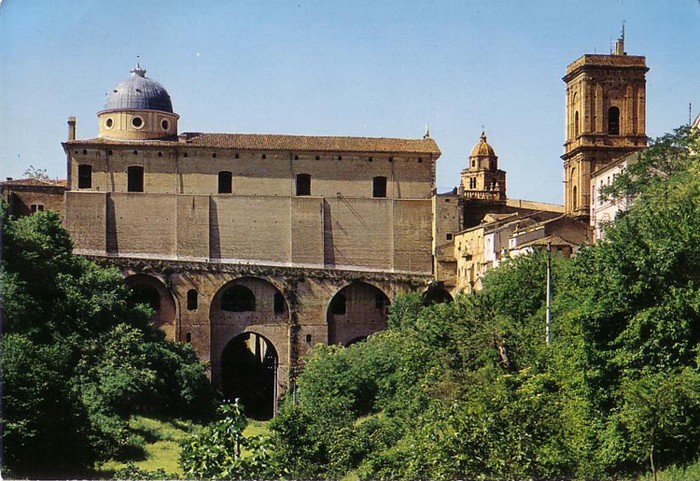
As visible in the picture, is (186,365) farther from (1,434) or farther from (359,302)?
(1,434)

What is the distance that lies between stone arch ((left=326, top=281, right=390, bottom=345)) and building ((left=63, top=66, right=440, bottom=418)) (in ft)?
0.16

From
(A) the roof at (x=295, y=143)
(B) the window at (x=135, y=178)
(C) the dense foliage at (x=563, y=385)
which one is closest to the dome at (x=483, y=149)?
(A) the roof at (x=295, y=143)

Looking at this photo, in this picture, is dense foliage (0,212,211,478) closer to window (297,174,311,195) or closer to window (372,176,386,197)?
window (297,174,311,195)

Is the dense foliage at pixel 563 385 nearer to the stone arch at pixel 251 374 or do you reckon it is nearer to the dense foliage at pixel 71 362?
the dense foliage at pixel 71 362

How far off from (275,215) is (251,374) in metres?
7.27

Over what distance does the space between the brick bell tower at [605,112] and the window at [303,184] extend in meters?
10.4

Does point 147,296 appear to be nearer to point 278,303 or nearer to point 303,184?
point 278,303

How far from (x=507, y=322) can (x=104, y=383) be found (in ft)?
47.2

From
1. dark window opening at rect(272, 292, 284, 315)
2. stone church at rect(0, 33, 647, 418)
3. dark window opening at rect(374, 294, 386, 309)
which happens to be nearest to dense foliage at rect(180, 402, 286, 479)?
stone church at rect(0, 33, 647, 418)

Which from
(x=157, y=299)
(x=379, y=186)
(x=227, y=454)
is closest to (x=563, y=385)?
(x=227, y=454)

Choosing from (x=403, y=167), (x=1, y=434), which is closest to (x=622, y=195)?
(x=403, y=167)

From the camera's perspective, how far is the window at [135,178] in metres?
55.9

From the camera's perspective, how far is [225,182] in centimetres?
5644

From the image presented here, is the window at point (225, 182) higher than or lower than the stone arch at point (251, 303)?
higher
